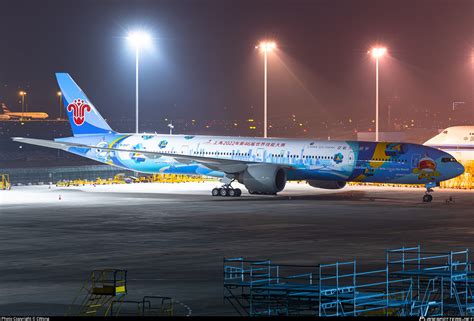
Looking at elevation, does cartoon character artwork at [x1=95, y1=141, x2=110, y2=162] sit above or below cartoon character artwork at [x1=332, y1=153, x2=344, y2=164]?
above

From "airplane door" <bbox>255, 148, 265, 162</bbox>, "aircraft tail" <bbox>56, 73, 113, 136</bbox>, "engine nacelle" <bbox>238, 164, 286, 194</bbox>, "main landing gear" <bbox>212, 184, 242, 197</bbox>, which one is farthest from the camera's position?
"aircraft tail" <bbox>56, 73, 113, 136</bbox>

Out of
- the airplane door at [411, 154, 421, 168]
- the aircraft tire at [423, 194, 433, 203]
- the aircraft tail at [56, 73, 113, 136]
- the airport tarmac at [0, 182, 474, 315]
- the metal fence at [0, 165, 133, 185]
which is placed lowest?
the airport tarmac at [0, 182, 474, 315]

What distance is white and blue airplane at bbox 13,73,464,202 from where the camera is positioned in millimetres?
67562

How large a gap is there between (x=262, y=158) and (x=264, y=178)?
3.52m

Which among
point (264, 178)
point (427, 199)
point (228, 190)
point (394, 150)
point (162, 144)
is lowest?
point (427, 199)

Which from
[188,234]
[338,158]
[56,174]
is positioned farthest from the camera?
[56,174]

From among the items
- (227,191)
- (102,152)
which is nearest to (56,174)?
(102,152)

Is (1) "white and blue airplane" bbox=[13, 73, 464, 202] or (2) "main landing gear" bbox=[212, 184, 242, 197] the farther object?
(2) "main landing gear" bbox=[212, 184, 242, 197]

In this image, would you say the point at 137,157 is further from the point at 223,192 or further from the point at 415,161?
the point at 415,161

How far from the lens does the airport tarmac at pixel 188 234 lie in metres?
31.9

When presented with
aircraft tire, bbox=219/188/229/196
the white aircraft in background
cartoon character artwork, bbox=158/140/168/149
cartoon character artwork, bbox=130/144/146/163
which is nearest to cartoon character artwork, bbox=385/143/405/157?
aircraft tire, bbox=219/188/229/196

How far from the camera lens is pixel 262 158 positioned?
72.3m

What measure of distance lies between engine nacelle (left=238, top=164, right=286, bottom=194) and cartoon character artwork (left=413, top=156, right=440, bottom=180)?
9.07 metres

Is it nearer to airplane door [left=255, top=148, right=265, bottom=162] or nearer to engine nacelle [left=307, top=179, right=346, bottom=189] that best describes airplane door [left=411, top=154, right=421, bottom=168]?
engine nacelle [left=307, top=179, right=346, bottom=189]
